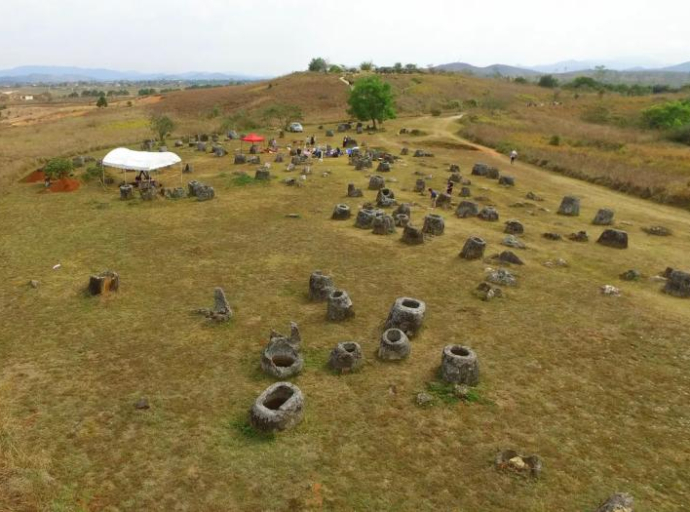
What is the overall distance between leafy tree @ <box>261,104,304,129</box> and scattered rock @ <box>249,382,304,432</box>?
51.1m

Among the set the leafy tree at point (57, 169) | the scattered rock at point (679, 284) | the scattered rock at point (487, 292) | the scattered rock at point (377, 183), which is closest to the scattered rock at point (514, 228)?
the scattered rock at point (679, 284)

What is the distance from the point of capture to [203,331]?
1350 cm

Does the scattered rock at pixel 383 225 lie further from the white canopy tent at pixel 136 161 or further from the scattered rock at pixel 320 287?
the white canopy tent at pixel 136 161

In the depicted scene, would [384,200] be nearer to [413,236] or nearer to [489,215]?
[489,215]

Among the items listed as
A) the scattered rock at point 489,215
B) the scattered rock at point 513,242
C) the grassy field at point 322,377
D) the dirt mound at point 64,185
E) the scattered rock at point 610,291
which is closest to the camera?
the grassy field at point 322,377

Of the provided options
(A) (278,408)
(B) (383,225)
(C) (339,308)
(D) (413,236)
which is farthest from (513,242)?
(A) (278,408)

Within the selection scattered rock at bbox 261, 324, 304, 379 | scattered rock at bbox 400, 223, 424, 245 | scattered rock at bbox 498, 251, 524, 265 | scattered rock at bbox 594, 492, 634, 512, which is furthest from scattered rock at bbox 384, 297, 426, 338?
scattered rock at bbox 400, 223, 424, 245

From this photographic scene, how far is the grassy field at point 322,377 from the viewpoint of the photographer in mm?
8445

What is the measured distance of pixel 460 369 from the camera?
1116 centimetres

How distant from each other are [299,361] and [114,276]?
775 centimetres

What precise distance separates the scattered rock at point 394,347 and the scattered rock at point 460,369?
3.96 ft

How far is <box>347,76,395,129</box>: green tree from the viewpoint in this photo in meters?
55.3

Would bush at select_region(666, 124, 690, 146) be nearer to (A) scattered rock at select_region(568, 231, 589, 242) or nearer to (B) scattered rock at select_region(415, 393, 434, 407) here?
(A) scattered rock at select_region(568, 231, 589, 242)

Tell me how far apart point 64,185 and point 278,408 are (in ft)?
84.1
